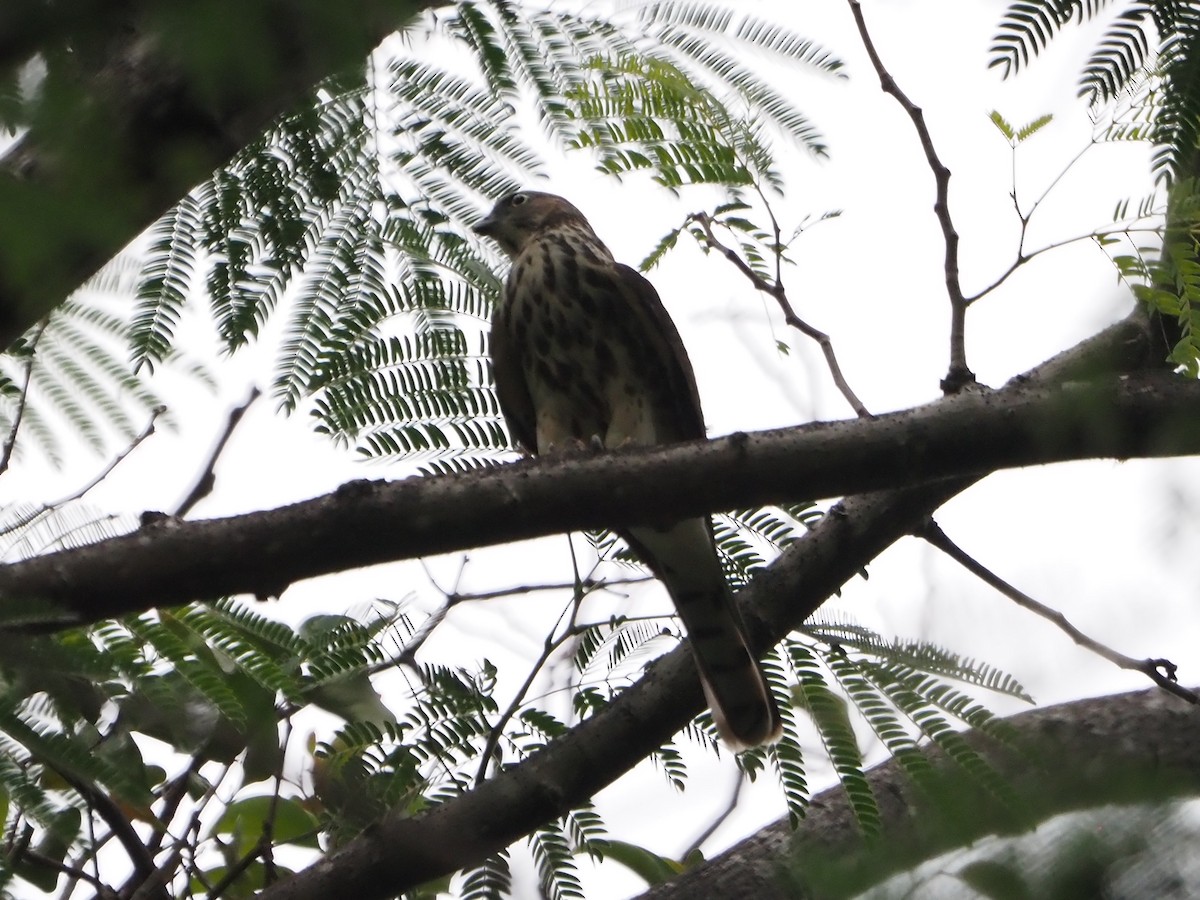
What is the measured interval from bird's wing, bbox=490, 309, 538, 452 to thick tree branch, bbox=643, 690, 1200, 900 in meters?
1.53

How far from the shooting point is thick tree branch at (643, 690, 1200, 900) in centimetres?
102

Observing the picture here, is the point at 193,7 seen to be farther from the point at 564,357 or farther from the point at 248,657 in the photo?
the point at 564,357

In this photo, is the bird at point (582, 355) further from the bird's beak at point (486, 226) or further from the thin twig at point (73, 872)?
the thin twig at point (73, 872)

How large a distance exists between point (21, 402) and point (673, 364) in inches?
89.0

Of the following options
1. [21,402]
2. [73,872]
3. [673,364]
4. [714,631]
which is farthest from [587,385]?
[73,872]

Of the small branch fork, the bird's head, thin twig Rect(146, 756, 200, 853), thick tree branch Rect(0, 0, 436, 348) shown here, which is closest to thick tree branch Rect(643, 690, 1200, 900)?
the small branch fork

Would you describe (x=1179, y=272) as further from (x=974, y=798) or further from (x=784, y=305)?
(x=974, y=798)

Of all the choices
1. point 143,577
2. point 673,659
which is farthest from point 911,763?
point 143,577

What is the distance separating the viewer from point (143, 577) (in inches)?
98.7

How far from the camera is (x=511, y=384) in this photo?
4516 millimetres

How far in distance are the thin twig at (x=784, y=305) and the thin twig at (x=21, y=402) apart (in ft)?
5.79

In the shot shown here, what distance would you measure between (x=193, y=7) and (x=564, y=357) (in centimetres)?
410

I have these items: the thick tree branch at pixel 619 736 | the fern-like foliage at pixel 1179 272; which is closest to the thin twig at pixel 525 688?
the thick tree branch at pixel 619 736

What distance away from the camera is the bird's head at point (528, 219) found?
17.0ft
